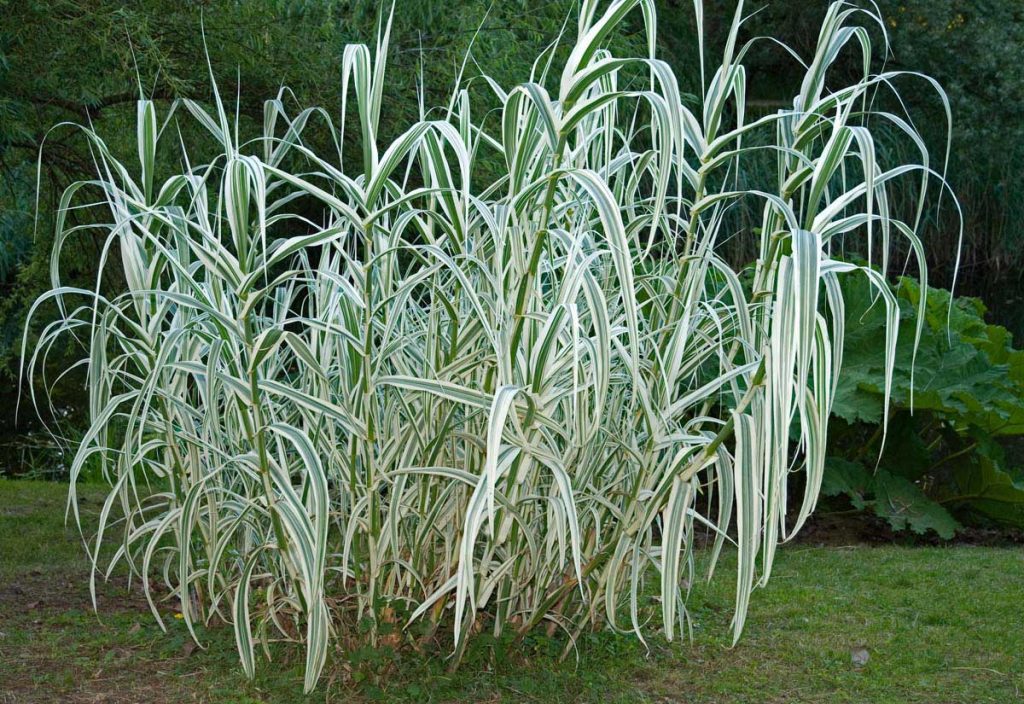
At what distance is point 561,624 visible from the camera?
2.31 m

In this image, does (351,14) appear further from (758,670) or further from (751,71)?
(751,71)

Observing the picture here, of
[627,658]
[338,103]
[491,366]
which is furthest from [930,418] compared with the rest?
[491,366]

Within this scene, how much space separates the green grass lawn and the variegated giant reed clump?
0.11m

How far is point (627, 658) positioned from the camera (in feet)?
7.91

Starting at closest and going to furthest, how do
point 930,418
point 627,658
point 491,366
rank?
1. point 491,366
2. point 627,658
3. point 930,418

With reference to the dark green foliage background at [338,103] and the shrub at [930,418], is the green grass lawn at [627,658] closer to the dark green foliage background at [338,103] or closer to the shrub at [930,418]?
the dark green foliage background at [338,103]

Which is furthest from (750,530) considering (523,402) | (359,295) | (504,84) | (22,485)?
(22,485)

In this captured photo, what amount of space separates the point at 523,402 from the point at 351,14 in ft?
9.07

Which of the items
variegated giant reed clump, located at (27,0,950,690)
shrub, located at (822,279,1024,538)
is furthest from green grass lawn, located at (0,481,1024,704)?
shrub, located at (822,279,1024,538)

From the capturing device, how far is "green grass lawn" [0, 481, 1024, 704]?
2.19m

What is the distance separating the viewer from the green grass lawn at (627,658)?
219 cm

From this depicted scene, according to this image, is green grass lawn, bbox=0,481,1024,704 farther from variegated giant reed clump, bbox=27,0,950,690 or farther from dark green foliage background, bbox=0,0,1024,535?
dark green foliage background, bbox=0,0,1024,535

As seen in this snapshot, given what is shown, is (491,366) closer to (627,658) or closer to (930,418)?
(627,658)

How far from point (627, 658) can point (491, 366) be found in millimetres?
799
